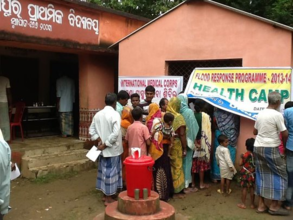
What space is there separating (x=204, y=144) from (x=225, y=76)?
1.24 metres

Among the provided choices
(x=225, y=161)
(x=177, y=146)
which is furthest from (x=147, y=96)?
(x=225, y=161)

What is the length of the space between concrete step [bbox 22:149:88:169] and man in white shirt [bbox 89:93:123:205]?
1982 millimetres

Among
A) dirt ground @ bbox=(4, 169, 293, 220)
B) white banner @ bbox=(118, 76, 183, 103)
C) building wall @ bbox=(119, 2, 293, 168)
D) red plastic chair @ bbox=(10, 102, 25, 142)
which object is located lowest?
dirt ground @ bbox=(4, 169, 293, 220)

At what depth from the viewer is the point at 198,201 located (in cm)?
524

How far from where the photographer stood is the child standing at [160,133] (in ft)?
16.3

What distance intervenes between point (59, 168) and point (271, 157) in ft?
13.3

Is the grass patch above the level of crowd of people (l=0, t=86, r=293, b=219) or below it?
below

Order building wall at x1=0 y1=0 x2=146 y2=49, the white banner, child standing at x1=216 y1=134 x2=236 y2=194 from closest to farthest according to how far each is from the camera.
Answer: child standing at x1=216 y1=134 x2=236 y2=194 < building wall at x1=0 y1=0 x2=146 y2=49 < the white banner

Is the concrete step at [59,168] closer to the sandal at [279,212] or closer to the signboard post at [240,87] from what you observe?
the signboard post at [240,87]

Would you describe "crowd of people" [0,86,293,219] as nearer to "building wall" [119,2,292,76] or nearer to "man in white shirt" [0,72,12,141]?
"building wall" [119,2,292,76]

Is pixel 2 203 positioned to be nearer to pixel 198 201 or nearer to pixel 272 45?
pixel 198 201

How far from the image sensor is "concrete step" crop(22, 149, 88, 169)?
6.50m

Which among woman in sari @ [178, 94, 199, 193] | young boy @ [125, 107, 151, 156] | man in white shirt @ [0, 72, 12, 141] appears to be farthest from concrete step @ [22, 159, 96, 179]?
woman in sari @ [178, 94, 199, 193]

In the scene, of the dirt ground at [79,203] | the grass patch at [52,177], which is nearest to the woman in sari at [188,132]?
the dirt ground at [79,203]
